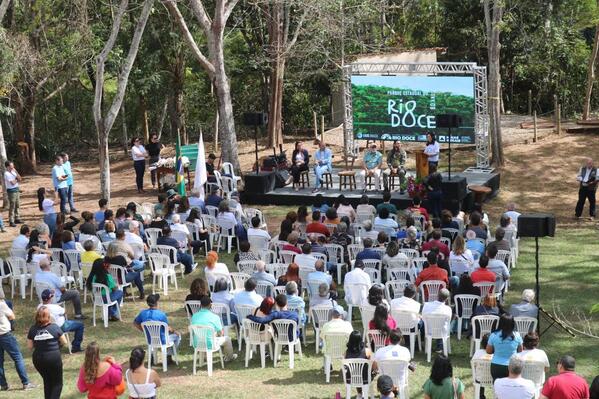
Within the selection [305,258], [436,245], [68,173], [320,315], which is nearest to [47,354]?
[320,315]

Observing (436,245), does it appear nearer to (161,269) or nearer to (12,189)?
(161,269)

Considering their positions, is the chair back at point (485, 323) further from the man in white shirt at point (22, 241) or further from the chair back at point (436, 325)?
the man in white shirt at point (22, 241)

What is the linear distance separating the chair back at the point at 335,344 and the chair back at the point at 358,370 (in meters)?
0.87

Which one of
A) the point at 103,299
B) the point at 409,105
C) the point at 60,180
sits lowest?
the point at 103,299

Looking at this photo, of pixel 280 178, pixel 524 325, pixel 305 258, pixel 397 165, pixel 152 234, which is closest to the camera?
pixel 524 325

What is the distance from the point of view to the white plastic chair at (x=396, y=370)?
1103cm

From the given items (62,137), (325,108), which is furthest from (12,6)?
(325,108)

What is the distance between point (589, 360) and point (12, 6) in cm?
2127

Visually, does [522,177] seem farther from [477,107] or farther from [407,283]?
[407,283]

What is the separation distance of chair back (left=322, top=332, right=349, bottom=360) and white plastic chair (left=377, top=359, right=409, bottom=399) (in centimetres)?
107

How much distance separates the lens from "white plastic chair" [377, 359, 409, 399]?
11.0m

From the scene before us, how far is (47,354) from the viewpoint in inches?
443

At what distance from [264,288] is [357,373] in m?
3.37

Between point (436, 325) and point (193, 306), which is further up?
point (193, 306)
